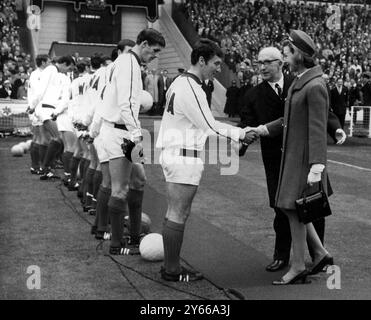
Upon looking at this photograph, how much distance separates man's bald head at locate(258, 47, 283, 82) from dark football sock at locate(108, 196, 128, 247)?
193 cm

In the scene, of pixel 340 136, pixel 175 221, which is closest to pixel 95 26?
pixel 340 136

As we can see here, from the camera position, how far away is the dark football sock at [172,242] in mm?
6039

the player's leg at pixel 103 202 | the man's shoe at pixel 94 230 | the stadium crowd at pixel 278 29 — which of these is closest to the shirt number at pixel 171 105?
the player's leg at pixel 103 202

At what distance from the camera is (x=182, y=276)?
20.2 ft

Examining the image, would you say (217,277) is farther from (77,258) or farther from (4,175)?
(4,175)

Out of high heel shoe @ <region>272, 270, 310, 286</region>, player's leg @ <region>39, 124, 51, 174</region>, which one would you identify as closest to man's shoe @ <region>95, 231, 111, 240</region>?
high heel shoe @ <region>272, 270, 310, 286</region>

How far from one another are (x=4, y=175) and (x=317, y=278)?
853 cm

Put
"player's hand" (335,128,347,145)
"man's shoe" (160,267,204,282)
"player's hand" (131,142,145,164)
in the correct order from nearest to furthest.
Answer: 1. "man's shoe" (160,267,204,282)
2. "player's hand" (335,128,347,145)
3. "player's hand" (131,142,145,164)

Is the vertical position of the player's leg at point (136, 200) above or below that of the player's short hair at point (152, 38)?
below

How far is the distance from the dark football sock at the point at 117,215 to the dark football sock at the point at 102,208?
2.24ft

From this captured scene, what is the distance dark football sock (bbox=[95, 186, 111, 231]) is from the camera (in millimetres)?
7824

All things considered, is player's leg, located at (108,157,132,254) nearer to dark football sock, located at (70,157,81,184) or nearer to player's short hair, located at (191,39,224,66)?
player's short hair, located at (191,39,224,66)

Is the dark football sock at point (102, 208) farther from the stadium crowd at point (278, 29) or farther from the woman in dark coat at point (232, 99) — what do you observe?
the stadium crowd at point (278, 29)

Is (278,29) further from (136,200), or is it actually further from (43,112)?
(136,200)
